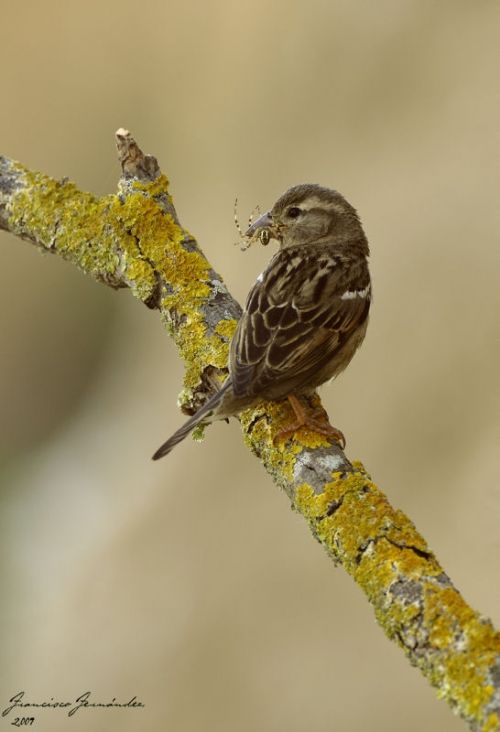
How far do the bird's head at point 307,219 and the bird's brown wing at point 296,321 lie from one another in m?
0.27

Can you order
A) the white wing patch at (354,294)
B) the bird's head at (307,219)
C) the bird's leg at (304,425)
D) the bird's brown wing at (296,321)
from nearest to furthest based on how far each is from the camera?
the bird's leg at (304,425) < the bird's brown wing at (296,321) < the white wing patch at (354,294) < the bird's head at (307,219)

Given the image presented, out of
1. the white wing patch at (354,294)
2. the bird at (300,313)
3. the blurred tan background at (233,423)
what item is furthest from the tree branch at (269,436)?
the blurred tan background at (233,423)

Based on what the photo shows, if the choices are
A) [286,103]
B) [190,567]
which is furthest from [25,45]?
[190,567]

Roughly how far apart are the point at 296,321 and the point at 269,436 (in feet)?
2.87

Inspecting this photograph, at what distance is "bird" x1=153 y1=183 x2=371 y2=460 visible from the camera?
4.73m

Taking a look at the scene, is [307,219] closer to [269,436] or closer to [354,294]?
[354,294]

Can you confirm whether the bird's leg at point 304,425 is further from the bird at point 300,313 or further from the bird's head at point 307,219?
the bird's head at point 307,219

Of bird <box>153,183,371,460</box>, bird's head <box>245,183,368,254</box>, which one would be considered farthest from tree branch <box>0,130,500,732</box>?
bird's head <box>245,183,368,254</box>

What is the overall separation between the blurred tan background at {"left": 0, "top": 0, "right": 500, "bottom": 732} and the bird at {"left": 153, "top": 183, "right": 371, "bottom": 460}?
336 cm

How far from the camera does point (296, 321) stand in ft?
17.5

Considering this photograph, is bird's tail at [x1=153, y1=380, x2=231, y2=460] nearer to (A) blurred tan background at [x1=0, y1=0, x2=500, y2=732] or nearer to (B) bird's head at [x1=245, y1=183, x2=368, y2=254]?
(B) bird's head at [x1=245, y1=183, x2=368, y2=254]

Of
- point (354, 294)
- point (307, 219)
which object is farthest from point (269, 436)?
point (307, 219)

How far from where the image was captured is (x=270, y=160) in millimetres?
14258

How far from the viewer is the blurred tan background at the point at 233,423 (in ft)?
29.5
